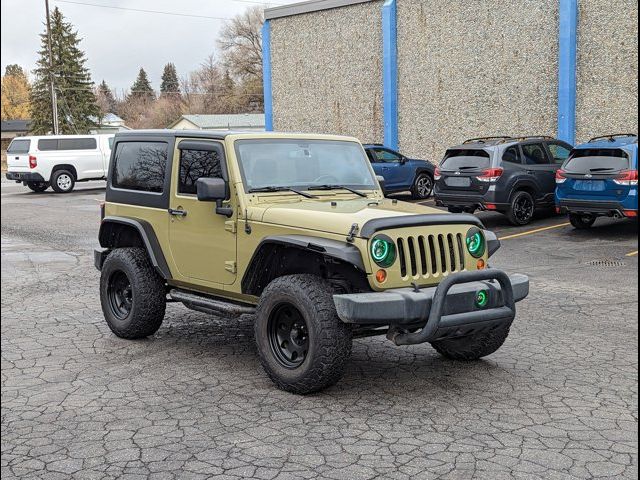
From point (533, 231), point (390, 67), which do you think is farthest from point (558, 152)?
point (390, 67)

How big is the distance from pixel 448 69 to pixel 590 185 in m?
11.6

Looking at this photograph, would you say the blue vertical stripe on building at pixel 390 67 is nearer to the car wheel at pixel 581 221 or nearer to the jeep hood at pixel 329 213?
the car wheel at pixel 581 221

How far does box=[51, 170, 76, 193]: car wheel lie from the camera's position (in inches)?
1118

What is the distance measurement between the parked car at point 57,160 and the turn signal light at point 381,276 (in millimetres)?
24302

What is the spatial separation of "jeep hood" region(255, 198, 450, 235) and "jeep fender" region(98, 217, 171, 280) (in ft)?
4.39

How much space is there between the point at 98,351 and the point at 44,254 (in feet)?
23.3

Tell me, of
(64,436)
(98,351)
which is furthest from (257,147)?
(64,436)

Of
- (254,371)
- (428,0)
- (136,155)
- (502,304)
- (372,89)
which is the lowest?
(254,371)

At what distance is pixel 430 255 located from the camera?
564 centimetres

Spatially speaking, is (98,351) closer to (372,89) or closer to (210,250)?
(210,250)

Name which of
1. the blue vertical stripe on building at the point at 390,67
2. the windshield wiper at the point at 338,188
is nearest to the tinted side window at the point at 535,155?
the windshield wiper at the point at 338,188

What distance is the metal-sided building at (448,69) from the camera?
20906 mm

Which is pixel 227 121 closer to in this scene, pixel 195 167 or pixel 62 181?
pixel 62 181

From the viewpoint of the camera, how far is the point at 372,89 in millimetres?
27094
